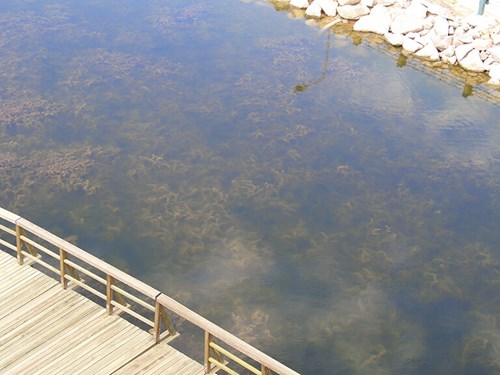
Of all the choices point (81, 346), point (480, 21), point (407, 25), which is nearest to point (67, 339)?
point (81, 346)

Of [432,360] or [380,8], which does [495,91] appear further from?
[432,360]

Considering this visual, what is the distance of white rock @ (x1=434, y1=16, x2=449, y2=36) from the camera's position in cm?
3006

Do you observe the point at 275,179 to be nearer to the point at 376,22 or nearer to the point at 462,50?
the point at 462,50

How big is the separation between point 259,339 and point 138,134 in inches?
434

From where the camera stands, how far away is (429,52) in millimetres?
29672

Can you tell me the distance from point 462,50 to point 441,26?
205 cm

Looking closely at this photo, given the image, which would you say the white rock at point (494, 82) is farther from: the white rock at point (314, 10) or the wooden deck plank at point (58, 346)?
the wooden deck plank at point (58, 346)

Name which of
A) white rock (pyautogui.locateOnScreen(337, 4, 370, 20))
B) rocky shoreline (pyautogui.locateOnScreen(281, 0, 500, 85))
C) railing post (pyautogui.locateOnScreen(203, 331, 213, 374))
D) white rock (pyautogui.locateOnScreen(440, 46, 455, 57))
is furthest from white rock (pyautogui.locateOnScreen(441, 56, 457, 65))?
railing post (pyautogui.locateOnScreen(203, 331, 213, 374))

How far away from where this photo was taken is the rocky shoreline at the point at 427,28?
94.4ft

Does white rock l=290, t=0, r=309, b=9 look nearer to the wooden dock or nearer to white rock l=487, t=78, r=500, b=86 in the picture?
white rock l=487, t=78, r=500, b=86

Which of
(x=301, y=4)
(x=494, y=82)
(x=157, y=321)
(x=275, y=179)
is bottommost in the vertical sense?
(x=275, y=179)

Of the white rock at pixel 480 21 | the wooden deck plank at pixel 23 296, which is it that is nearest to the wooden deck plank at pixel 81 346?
the wooden deck plank at pixel 23 296

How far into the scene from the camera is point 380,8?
105 ft

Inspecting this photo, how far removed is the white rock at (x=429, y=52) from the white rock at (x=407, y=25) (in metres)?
1.37
